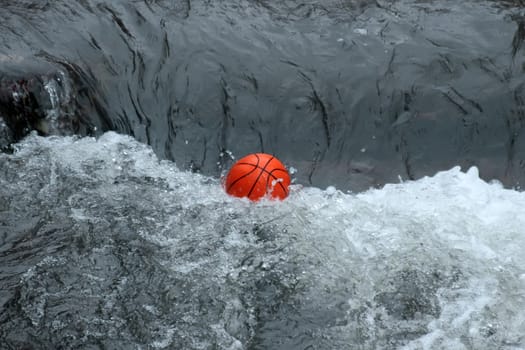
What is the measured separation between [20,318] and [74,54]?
356cm

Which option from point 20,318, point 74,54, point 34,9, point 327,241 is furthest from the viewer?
point 34,9

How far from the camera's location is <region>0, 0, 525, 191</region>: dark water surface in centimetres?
705

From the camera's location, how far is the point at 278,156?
7109 millimetres

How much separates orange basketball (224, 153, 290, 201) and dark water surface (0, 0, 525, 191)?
602 millimetres

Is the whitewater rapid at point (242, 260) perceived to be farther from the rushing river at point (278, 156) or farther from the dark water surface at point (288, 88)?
the dark water surface at point (288, 88)

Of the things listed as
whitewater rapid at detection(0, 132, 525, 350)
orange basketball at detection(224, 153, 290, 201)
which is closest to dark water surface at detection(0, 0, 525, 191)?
whitewater rapid at detection(0, 132, 525, 350)

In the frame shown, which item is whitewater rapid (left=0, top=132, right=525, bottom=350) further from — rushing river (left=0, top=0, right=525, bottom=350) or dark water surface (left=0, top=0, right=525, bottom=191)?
dark water surface (left=0, top=0, right=525, bottom=191)

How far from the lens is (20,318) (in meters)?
4.80

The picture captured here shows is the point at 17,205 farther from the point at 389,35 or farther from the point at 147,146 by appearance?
the point at 389,35

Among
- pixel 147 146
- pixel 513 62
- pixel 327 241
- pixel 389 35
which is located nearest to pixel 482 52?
pixel 513 62

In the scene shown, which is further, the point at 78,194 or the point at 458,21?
the point at 458,21

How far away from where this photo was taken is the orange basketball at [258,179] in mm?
6207

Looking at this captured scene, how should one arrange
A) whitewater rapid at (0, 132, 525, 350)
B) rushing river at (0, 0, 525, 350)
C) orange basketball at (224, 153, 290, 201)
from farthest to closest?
orange basketball at (224, 153, 290, 201), rushing river at (0, 0, 525, 350), whitewater rapid at (0, 132, 525, 350)

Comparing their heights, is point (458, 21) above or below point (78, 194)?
above
